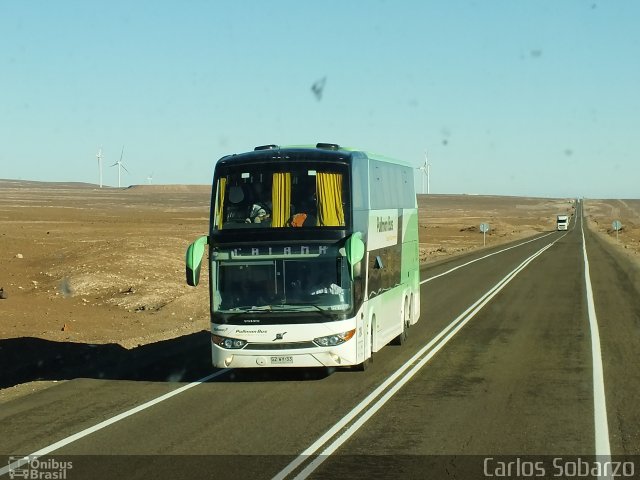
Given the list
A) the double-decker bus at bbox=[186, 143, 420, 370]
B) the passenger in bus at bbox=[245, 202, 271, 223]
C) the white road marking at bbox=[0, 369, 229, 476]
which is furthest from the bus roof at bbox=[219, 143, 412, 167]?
the white road marking at bbox=[0, 369, 229, 476]

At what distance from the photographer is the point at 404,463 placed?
10.1 m

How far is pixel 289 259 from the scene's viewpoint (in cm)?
1544

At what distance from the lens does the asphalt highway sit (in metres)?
10.2

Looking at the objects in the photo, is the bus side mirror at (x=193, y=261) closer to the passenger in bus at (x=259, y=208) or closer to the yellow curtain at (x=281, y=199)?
the passenger in bus at (x=259, y=208)

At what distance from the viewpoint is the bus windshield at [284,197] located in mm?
15805

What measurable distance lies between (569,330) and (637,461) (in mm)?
12453

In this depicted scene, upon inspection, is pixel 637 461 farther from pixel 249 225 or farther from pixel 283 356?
pixel 249 225

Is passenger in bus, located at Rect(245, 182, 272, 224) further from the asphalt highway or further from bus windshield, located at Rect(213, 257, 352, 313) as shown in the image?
the asphalt highway

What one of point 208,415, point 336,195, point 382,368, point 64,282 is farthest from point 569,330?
point 64,282

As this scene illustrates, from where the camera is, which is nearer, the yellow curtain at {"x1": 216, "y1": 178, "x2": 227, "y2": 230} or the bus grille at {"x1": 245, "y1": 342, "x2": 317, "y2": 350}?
the bus grille at {"x1": 245, "y1": 342, "x2": 317, "y2": 350}

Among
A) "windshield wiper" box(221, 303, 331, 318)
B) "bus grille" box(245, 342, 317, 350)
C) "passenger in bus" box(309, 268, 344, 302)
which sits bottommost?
"bus grille" box(245, 342, 317, 350)

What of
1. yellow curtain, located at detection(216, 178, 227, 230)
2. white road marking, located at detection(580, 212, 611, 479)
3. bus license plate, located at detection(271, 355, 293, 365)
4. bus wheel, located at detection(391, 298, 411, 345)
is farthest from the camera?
bus wheel, located at detection(391, 298, 411, 345)
